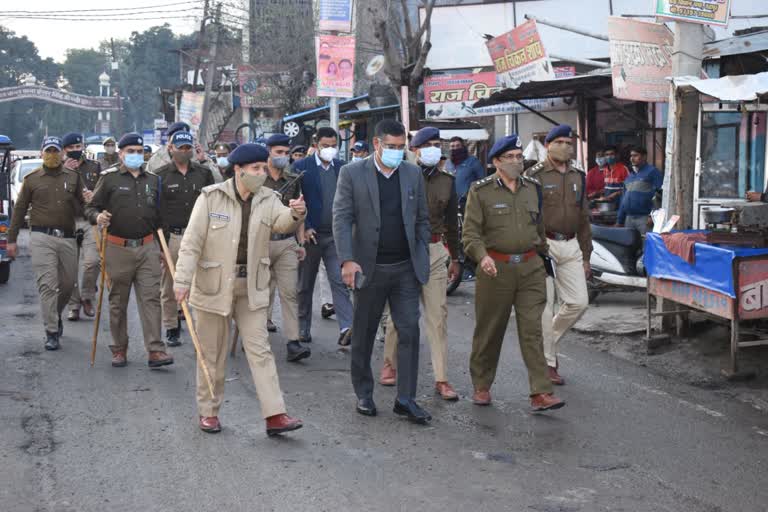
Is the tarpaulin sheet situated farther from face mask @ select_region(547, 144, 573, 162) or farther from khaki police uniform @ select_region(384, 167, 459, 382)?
khaki police uniform @ select_region(384, 167, 459, 382)

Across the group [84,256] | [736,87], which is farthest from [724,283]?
[84,256]

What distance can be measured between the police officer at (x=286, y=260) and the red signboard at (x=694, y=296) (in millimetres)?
3280

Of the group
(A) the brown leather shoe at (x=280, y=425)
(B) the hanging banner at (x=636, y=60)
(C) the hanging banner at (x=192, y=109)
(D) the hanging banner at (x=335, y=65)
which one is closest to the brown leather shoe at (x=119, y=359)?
(A) the brown leather shoe at (x=280, y=425)

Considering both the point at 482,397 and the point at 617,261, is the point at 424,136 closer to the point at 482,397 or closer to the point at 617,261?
the point at 482,397

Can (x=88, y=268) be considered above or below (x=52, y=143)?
below

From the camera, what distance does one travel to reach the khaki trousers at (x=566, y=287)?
8.04m

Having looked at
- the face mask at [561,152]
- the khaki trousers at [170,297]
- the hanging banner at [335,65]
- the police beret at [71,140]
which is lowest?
the khaki trousers at [170,297]

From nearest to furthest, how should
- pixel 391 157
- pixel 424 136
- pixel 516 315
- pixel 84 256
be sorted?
1. pixel 391 157
2. pixel 516 315
3. pixel 424 136
4. pixel 84 256

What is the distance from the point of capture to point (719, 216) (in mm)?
9602

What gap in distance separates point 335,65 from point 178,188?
405 inches

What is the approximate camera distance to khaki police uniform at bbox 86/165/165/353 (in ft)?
29.3

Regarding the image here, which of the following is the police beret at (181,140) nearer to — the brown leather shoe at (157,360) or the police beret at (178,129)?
the police beret at (178,129)

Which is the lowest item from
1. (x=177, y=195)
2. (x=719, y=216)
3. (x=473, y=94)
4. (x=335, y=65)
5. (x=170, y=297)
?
(x=170, y=297)

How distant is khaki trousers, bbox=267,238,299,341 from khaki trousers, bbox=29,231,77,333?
214 centimetres
